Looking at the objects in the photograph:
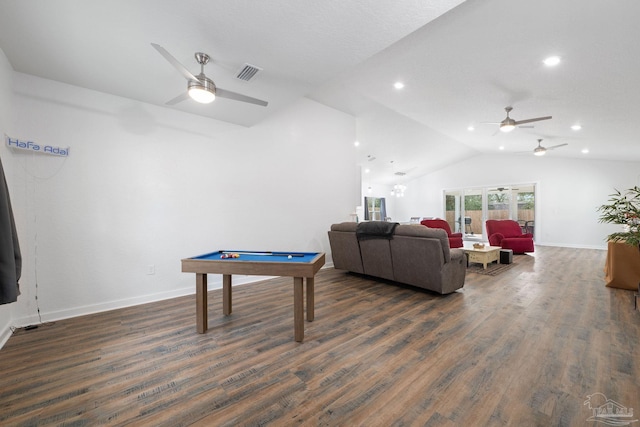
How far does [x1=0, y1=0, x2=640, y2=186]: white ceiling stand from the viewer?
6.50 ft

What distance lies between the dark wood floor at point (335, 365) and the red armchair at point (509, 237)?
3.74 meters

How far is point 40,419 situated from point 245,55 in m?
3.07

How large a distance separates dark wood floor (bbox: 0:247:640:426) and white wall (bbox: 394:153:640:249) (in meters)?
6.42

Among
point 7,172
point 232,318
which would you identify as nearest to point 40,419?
point 232,318

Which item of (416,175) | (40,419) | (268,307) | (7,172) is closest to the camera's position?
(40,419)

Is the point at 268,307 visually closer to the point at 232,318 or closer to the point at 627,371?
the point at 232,318

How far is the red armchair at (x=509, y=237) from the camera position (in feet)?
22.1

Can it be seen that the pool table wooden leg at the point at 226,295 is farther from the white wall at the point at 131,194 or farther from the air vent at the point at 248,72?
the air vent at the point at 248,72

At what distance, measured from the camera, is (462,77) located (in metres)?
3.76

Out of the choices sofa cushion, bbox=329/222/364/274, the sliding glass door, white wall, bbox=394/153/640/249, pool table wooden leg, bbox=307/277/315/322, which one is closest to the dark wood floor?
pool table wooden leg, bbox=307/277/315/322

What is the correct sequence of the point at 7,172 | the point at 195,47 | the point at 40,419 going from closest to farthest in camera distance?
the point at 40,419
the point at 195,47
the point at 7,172

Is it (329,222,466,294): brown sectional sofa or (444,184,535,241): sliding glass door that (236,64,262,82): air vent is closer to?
(329,222,466,294): brown sectional sofa

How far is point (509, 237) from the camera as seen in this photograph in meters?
7.00

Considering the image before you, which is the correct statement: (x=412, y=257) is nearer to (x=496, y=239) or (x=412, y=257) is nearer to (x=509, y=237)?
(x=496, y=239)
